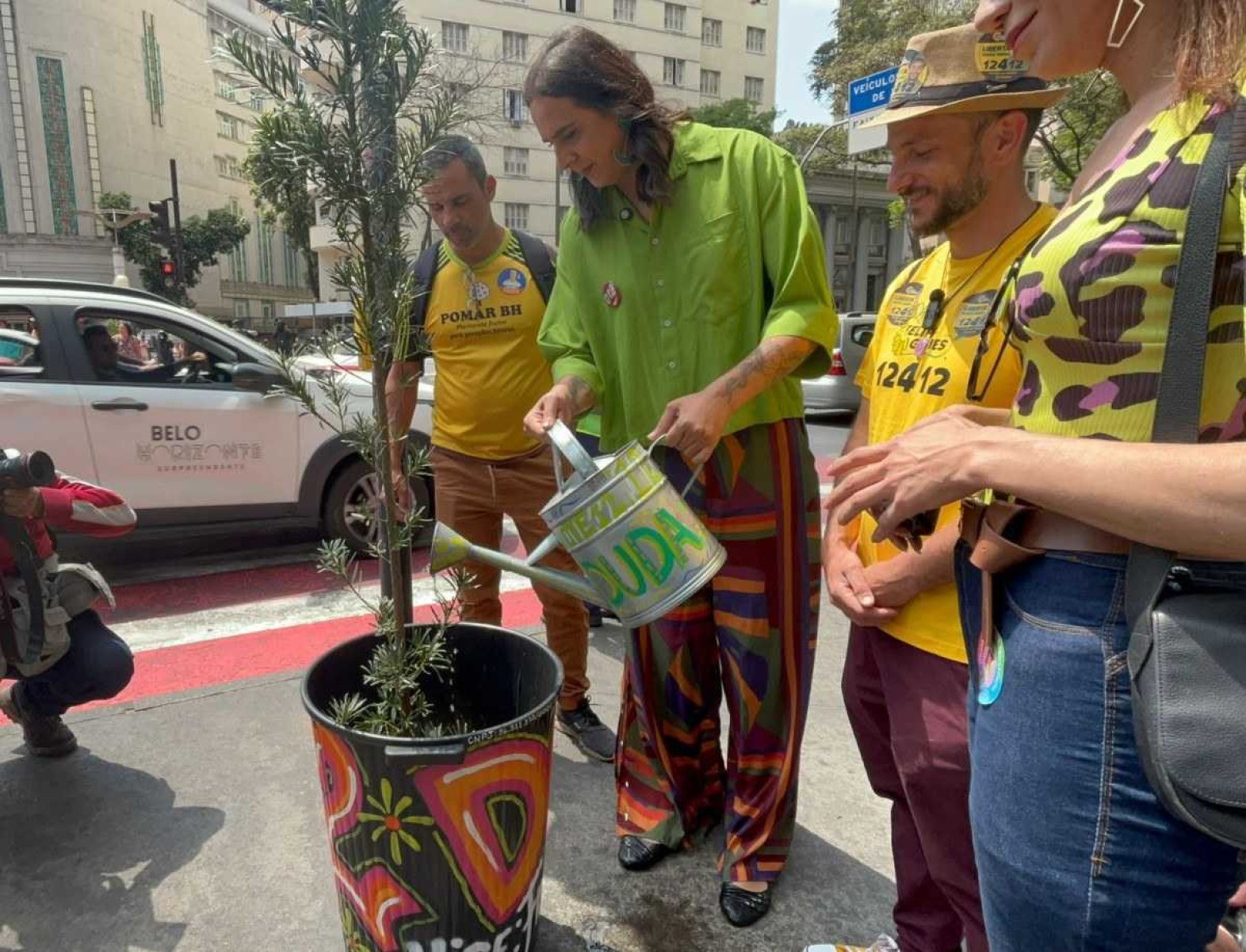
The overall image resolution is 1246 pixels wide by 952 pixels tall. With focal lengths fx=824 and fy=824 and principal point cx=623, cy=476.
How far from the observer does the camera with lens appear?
2.19 m

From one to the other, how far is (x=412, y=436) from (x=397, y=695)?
132 inches

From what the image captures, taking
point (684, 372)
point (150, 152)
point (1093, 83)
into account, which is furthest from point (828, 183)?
point (684, 372)

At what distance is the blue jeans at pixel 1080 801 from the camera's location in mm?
829

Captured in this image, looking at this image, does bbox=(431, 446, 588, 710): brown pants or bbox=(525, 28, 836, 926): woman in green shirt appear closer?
bbox=(525, 28, 836, 926): woman in green shirt

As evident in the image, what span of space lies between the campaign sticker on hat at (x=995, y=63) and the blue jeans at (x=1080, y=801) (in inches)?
39.6

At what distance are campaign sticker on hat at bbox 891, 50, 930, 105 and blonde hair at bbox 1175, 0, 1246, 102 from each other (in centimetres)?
77

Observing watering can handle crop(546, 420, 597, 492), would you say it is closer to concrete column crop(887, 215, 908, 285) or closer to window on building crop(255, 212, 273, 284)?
concrete column crop(887, 215, 908, 285)

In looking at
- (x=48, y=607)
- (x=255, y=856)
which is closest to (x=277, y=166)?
(x=48, y=607)

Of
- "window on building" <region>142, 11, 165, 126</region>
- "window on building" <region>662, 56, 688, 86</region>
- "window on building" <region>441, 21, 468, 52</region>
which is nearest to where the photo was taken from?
"window on building" <region>441, 21, 468, 52</region>

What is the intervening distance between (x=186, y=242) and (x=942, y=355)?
46.3 metres

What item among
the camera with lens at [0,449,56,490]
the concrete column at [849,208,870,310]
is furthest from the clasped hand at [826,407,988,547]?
the concrete column at [849,208,870,310]

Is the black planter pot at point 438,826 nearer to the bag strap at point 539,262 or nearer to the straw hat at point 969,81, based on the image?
the straw hat at point 969,81

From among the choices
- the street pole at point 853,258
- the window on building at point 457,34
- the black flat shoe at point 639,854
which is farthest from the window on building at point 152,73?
the black flat shoe at point 639,854

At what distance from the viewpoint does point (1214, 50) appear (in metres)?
0.79
